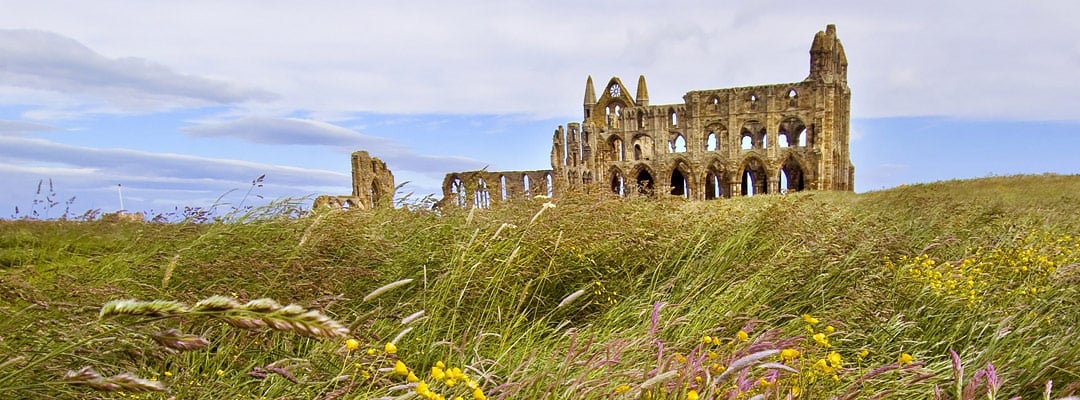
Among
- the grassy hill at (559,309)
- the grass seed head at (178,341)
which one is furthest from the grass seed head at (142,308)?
the grass seed head at (178,341)

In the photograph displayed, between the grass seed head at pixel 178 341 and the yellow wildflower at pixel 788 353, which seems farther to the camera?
the yellow wildflower at pixel 788 353

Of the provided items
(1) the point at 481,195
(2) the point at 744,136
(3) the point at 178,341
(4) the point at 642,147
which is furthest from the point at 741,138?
(3) the point at 178,341

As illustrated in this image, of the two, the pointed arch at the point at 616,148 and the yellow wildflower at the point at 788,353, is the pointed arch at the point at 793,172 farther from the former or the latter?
the yellow wildflower at the point at 788,353

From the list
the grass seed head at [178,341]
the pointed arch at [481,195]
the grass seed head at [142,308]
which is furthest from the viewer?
the pointed arch at [481,195]

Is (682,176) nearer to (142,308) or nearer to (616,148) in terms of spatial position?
(616,148)

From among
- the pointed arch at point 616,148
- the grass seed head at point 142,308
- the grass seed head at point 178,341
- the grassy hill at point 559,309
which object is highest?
the pointed arch at point 616,148

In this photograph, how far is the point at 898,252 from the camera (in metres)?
6.05

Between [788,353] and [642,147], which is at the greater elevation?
[642,147]

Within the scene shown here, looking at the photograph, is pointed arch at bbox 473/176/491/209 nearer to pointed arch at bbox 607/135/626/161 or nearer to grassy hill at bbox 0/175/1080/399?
grassy hill at bbox 0/175/1080/399

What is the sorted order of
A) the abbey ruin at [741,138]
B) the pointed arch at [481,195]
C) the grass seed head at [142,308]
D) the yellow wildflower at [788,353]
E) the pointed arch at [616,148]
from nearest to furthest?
the grass seed head at [142,308] < the yellow wildflower at [788,353] < the pointed arch at [481,195] < the abbey ruin at [741,138] < the pointed arch at [616,148]

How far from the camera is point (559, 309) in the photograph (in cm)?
469

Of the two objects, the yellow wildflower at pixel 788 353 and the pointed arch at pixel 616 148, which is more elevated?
the pointed arch at pixel 616 148

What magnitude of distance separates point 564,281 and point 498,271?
2.47 ft

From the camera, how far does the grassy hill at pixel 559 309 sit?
2.65m
